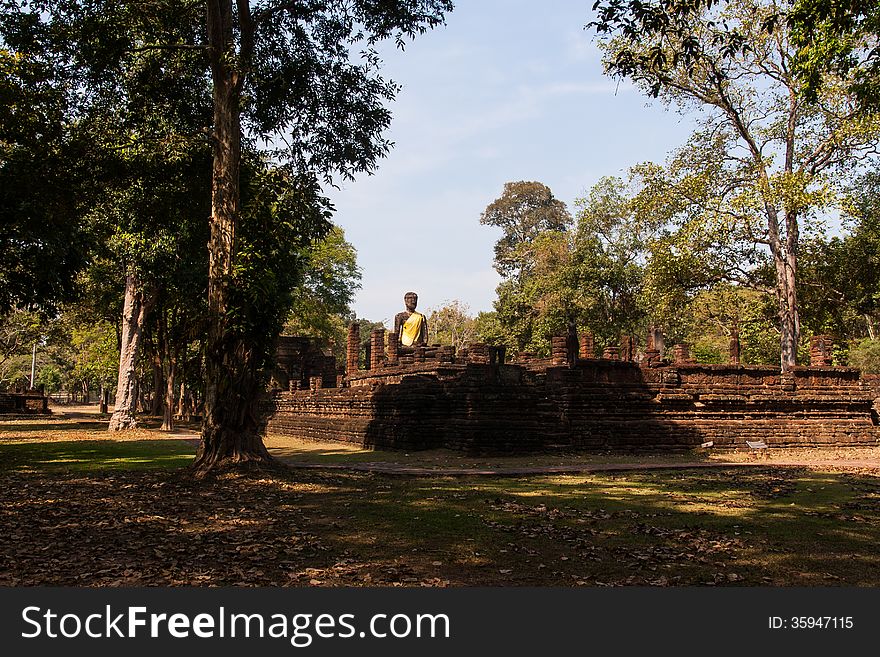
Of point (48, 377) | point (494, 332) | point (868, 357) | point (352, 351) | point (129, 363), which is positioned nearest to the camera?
point (129, 363)

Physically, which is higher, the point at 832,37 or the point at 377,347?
the point at 832,37

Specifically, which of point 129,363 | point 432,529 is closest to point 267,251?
point 432,529

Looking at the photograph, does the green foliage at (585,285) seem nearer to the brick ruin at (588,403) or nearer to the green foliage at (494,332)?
the green foliage at (494,332)

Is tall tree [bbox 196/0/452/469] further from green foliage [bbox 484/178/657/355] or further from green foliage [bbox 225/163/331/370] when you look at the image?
green foliage [bbox 484/178/657/355]

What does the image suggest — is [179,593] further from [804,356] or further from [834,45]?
[804,356]

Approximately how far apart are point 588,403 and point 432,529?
1021 centimetres

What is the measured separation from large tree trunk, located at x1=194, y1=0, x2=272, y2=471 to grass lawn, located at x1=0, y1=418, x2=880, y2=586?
2.23 feet

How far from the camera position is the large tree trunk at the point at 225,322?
1087 cm

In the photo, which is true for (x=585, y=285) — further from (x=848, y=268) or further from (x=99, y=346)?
(x=99, y=346)

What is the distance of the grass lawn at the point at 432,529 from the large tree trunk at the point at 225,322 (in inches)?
26.8

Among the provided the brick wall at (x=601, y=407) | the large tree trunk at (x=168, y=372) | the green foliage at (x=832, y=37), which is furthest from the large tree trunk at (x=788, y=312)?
the large tree trunk at (x=168, y=372)

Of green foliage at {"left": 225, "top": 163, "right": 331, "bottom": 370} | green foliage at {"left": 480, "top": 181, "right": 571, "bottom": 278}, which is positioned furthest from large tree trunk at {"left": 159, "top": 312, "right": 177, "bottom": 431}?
green foliage at {"left": 480, "top": 181, "right": 571, "bottom": 278}

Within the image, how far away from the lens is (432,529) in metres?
7.02

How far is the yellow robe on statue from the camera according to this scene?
21.9 metres
